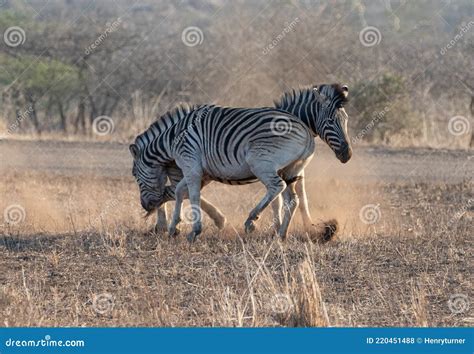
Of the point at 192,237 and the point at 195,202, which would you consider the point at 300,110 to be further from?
the point at 192,237

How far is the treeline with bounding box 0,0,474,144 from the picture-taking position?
2459cm

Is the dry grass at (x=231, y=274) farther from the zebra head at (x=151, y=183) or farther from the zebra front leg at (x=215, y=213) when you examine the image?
the zebra head at (x=151, y=183)

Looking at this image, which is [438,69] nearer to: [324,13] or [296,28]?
[324,13]

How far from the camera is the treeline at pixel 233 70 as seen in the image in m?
24.6

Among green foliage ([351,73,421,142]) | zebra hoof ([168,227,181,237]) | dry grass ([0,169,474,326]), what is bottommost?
dry grass ([0,169,474,326])

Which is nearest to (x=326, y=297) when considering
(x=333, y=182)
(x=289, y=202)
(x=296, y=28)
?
(x=289, y=202)

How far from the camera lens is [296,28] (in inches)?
1080

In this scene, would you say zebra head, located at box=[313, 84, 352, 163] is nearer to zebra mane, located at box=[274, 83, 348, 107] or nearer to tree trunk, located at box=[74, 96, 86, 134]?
zebra mane, located at box=[274, 83, 348, 107]

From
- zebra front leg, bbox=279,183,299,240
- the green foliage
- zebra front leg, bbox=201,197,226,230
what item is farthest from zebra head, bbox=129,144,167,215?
the green foliage

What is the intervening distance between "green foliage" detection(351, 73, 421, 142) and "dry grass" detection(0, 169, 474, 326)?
377 inches

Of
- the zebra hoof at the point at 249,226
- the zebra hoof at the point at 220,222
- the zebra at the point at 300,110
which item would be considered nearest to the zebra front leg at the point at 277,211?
the zebra at the point at 300,110

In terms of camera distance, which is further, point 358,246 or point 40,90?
point 40,90

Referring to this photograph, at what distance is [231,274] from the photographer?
931cm

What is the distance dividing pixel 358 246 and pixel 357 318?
2.75 metres
